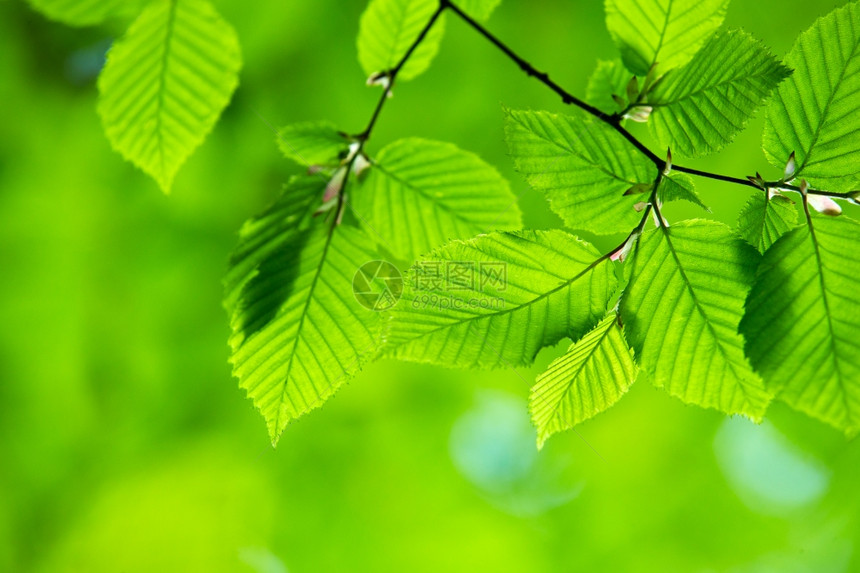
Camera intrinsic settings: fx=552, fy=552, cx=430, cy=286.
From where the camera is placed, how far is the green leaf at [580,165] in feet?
1.63

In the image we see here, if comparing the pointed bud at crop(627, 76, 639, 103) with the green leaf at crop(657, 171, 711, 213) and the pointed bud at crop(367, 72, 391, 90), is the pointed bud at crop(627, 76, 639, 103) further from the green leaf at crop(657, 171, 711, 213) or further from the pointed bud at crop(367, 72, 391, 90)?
the pointed bud at crop(367, 72, 391, 90)

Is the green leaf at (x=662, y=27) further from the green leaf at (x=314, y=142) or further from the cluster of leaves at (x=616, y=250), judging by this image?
the green leaf at (x=314, y=142)

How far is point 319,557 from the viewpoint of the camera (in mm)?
2736

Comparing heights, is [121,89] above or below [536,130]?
below

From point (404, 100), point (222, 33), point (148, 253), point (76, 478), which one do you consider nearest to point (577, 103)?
point (222, 33)

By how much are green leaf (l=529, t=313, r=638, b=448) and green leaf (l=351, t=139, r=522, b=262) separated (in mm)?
156

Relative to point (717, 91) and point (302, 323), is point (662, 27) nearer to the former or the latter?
point (717, 91)

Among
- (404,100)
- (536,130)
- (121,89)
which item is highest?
(536,130)

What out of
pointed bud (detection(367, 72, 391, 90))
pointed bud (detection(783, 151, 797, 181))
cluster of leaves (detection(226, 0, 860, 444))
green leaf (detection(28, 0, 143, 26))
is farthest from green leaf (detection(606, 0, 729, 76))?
green leaf (detection(28, 0, 143, 26))

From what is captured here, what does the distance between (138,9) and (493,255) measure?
34 cm

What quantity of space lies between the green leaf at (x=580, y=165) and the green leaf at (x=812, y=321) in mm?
130

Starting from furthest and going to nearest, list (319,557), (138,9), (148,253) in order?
(319,557), (148,253), (138,9)

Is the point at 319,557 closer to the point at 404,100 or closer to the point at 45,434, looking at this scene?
the point at 45,434

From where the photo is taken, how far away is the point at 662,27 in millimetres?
460
